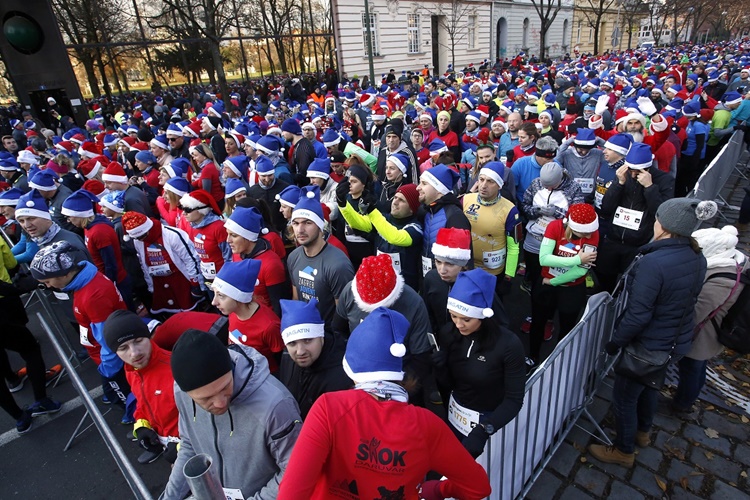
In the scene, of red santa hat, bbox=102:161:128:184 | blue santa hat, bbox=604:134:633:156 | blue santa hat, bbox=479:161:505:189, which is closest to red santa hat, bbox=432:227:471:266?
blue santa hat, bbox=479:161:505:189

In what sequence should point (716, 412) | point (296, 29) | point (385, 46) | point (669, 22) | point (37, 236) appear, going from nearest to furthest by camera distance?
point (716, 412) < point (37, 236) < point (385, 46) < point (296, 29) < point (669, 22)

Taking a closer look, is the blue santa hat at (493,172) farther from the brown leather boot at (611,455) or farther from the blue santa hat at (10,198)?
the blue santa hat at (10,198)

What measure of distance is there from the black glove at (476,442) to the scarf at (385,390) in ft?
2.76

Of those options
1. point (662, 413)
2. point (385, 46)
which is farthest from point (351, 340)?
point (385, 46)

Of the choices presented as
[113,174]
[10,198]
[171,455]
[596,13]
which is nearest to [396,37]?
[596,13]

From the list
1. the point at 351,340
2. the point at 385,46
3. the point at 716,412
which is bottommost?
the point at 716,412

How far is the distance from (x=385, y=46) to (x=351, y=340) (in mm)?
37351

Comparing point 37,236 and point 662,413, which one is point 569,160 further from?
point 37,236

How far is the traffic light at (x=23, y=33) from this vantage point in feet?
61.5

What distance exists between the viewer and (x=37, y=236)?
476cm

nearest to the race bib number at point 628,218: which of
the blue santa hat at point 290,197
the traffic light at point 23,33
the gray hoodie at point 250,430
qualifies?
the blue santa hat at point 290,197

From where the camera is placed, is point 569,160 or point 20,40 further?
point 20,40

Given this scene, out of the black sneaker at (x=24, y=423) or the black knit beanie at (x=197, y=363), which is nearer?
the black knit beanie at (x=197, y=363)

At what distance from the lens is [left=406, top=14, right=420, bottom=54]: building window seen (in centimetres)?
3628
